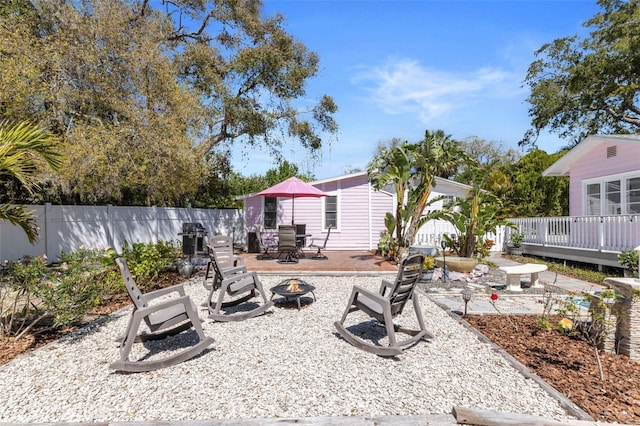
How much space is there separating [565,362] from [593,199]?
12415 mm

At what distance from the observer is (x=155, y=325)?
388 centimetres

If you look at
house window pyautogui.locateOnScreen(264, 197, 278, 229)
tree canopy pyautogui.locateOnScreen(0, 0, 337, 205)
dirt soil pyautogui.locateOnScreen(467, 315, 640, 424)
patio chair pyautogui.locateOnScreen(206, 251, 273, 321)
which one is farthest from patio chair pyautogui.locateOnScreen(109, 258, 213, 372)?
house window pyautogui.locateOnScreen(264, 197, 278, 229)

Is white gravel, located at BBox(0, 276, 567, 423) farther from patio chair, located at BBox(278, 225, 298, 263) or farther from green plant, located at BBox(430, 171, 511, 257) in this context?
green plant, located at BBox(430, 171, 511, 257)

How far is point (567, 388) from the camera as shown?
3.18 m

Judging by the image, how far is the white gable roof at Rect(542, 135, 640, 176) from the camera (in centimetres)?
1098

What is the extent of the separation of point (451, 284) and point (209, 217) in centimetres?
1172

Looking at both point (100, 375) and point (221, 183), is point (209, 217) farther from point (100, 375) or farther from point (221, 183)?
point (100, 375)

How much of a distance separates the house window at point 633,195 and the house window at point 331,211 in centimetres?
990

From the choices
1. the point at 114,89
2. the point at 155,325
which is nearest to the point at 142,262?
the point at 155,325

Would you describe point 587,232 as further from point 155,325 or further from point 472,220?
point 155,325

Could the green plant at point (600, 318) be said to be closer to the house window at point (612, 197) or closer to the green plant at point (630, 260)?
the green plant at point (630, 260)

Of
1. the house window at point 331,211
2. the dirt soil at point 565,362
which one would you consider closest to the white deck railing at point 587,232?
the dirt soil at point 565,362

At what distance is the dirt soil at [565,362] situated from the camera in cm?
291

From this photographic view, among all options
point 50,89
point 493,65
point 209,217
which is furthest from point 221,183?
point 493,65
